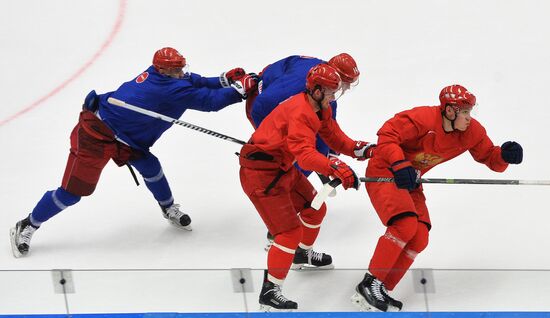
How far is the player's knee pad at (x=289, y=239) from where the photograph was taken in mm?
4293

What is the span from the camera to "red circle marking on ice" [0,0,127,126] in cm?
627

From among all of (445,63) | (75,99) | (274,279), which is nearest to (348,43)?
→ (445,63)

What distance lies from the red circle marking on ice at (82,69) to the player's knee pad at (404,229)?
2.85m

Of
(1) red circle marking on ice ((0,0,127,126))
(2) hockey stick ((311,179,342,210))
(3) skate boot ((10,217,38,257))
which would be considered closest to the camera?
(2) hockey stick ((311,179,342,210))

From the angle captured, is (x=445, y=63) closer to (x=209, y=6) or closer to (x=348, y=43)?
(x=348, y=43)

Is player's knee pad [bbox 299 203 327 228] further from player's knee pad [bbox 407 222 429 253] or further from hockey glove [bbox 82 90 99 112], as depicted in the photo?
hockey glove [bbox 82 90 99 112]

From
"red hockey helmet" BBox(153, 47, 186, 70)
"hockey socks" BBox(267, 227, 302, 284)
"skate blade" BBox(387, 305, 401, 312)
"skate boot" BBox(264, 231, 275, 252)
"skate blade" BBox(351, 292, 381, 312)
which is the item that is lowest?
"skate blade" BBox(387, 305, 401, 312)

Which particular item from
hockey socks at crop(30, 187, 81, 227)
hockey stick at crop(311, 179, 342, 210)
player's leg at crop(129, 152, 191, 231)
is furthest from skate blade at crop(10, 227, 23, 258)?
hockey stick at crop(311, 179, 342, 210)

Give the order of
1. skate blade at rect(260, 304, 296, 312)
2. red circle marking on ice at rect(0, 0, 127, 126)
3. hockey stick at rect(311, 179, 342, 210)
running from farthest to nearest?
red circle marking on ice at rect(0, 0, 127, 126)
hockey stick at rect(311, 179, 342, 210)
skate blade at rect(260, 304, 296, 312)

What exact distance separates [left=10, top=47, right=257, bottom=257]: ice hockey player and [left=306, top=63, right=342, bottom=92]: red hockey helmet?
76 cm

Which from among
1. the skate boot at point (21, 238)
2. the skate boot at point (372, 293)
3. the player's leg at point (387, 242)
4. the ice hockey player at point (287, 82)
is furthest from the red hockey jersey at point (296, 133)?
the skate boot at point (21, 238)

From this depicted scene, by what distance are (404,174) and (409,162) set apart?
0.36 feet

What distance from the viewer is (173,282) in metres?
4.02

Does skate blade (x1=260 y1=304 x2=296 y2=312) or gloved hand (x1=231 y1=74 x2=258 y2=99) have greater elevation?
gloved hand (x1=231 y1=74 x2=258 y2=99)
